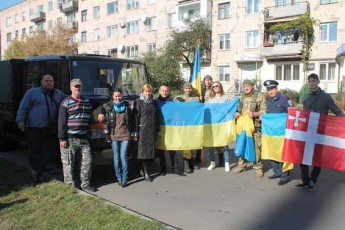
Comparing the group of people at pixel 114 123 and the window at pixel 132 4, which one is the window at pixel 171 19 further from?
the group of people at pixel 114 123

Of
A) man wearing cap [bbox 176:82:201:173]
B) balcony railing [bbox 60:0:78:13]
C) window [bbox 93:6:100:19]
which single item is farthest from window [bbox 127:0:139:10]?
man wearing cap [bbox 176:82:201:173]

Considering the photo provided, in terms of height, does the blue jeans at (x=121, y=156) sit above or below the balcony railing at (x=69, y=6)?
below

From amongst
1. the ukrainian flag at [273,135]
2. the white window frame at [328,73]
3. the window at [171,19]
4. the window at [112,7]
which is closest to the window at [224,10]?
the window at [171,19]

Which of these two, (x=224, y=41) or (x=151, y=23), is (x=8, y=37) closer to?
(x=151, y=23)

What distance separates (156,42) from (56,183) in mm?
41795

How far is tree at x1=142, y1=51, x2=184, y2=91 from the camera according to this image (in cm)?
3562

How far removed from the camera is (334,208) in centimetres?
585

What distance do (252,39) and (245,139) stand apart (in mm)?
32333

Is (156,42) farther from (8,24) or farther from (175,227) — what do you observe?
(8,24)

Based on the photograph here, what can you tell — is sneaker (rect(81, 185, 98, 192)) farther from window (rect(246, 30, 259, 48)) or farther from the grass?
window (rect(246, 30, 259, 48))

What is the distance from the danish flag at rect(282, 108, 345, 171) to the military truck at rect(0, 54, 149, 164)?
3397mm

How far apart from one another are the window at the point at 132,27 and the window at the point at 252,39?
1705 cm

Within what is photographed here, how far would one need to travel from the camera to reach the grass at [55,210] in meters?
5.14

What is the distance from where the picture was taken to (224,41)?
1592 inches
